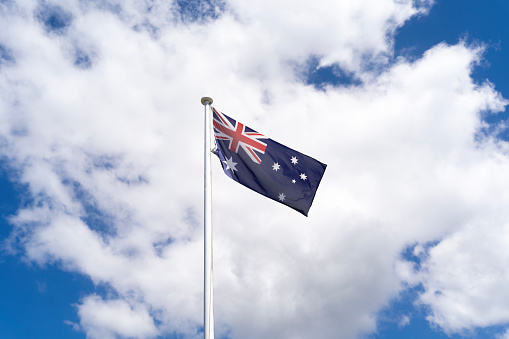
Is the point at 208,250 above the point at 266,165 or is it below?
below

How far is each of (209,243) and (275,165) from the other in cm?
609

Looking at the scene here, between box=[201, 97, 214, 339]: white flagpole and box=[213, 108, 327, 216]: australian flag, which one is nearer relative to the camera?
box=[201, 97, 214, 339]: white flagpole

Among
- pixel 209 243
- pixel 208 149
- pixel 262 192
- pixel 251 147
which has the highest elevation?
→ pixel 251 147

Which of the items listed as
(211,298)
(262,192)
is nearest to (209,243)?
(211,298)

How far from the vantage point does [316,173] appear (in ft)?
64.4

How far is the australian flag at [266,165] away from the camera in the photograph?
58.7 ft

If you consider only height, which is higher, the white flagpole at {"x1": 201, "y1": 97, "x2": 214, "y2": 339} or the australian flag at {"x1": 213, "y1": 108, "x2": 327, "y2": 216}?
the australian flag at {"x1": 213, "y1": 108, "x2": 327, "y2": 216}

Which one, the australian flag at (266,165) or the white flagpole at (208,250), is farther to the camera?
the australian flag at (266,165)

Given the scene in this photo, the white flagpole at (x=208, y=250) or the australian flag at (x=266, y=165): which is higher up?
the australian flag at (x=266, y=165)

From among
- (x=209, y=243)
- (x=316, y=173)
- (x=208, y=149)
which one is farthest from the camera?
(x=316, y=173)

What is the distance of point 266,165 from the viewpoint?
18.5 m

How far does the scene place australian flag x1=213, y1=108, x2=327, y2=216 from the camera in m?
17.9

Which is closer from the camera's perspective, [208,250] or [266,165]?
[208,250]

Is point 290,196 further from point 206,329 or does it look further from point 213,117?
point 206,329
